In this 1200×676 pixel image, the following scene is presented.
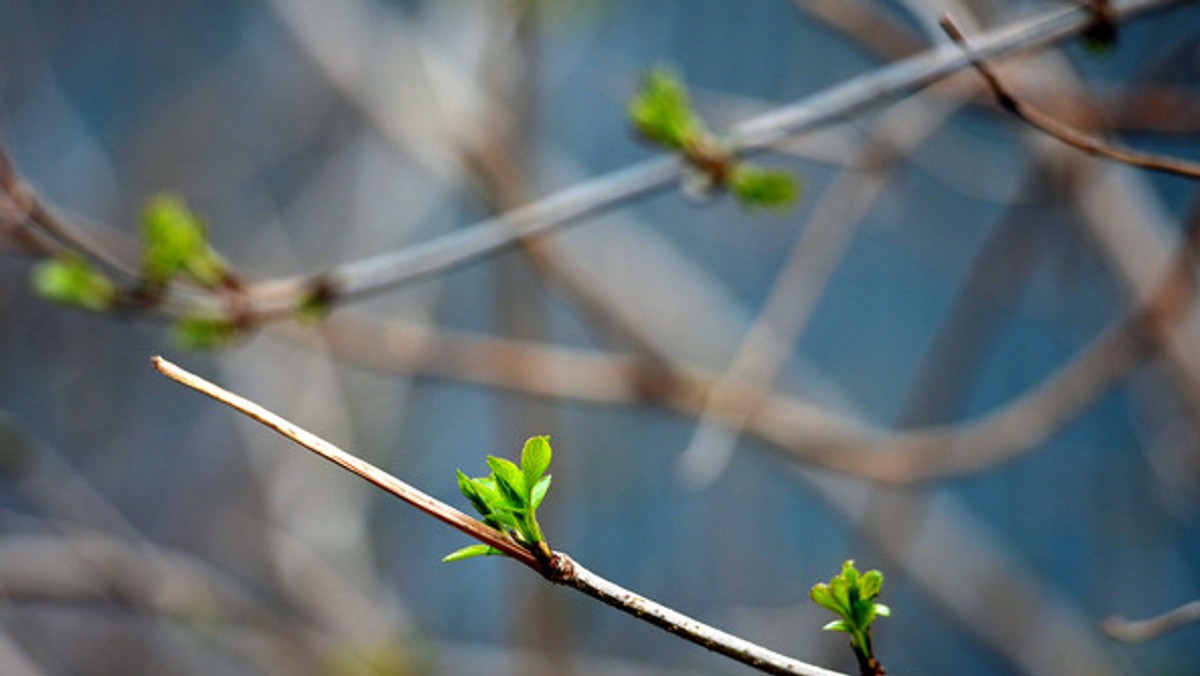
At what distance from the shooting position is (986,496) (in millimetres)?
2391

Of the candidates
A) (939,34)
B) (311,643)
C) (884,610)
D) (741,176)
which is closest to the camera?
(884,610)

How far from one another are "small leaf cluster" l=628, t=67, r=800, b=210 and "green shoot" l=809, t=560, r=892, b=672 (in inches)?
17.6

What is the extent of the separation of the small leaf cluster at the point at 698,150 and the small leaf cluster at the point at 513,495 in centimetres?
45

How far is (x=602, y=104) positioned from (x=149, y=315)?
168 centimetres

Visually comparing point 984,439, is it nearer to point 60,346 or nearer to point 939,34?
point 939,34

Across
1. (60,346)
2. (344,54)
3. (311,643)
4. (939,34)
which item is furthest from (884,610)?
(60,346)

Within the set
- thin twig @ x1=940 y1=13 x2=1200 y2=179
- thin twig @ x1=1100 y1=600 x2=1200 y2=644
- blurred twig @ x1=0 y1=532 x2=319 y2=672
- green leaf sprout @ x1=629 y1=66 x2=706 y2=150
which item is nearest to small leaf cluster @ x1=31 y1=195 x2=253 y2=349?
green leaf sprout @ x1=629 y1=66 x2=706 y2=150

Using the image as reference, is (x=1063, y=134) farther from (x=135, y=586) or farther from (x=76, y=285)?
(x=135, y=586)

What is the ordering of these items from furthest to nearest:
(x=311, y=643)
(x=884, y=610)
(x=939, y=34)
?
(x=311, y=643)
(x=939, y=34)
(x=884, y=610)

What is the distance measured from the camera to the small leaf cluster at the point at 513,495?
0.45m

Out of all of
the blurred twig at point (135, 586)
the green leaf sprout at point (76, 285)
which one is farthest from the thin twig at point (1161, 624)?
the blurred twig at point (135, 586)

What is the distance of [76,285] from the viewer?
90cm

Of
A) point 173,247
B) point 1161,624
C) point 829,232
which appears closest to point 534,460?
point 1161,624

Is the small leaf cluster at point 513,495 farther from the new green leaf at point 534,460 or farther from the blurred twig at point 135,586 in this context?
the blurred twig at point 135,586
